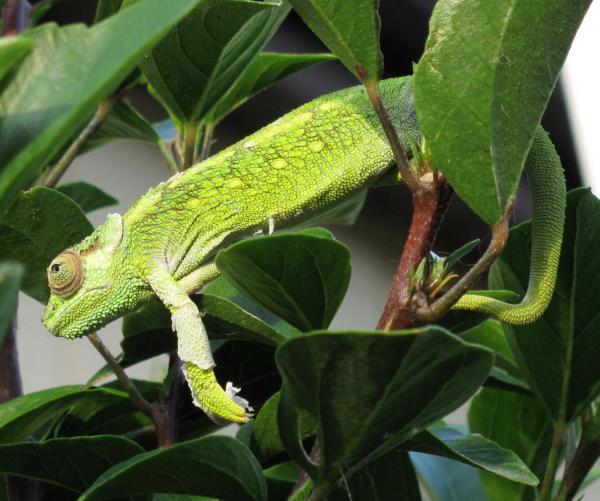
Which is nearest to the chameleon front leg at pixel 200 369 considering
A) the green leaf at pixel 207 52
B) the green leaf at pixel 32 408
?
the green leaf at pixel 32 408

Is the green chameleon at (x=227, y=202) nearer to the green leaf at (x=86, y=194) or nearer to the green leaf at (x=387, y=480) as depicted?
the green leaf at (x=387, y=480)

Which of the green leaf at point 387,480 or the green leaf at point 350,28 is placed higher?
the green leaf at point 350,28

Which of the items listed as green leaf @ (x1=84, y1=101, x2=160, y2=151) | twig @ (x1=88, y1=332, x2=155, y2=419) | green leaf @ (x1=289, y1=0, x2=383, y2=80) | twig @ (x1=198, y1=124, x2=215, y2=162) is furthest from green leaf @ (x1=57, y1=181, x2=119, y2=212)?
green leaf @ (x1=289, y1=0, x2=383, y2=80)

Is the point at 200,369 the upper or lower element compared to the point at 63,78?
lower

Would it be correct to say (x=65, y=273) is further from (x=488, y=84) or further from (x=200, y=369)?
(x=488, y=84)

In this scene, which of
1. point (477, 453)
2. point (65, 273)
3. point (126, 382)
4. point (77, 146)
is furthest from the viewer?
point (77, 146)

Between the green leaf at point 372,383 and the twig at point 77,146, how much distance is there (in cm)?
63

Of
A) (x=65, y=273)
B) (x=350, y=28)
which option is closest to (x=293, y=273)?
(x=350, y=28)

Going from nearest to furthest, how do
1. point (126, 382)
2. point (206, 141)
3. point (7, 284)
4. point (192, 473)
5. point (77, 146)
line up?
1. point (7, 284)
2. point (192, 473)
3. point (126, 382)
4. point (77, 146)
5. point (206, 141)

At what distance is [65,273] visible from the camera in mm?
1180

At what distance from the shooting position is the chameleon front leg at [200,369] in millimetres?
1062

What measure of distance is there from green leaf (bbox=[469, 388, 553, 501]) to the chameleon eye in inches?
25.0

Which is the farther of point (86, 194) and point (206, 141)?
point (86, 194)

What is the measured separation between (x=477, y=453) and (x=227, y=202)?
474mm
